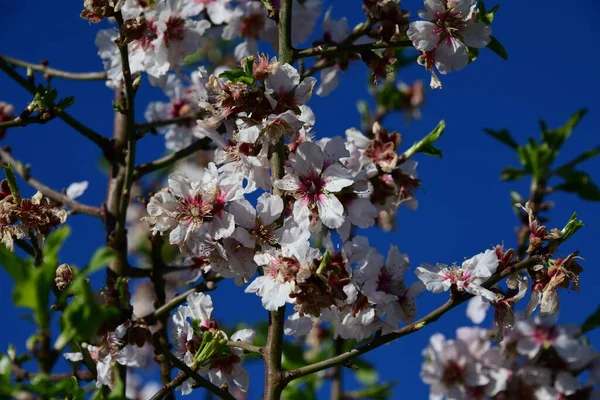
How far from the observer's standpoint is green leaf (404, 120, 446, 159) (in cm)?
307

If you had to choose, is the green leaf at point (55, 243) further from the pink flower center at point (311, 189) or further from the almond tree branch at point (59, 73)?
the almond tree branch at point (59, 73)

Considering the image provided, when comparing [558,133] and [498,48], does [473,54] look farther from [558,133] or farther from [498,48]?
[558,133]

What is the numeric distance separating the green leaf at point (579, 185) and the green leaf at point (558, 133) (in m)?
0.23

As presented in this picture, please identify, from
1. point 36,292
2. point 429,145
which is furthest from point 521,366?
point 36,292

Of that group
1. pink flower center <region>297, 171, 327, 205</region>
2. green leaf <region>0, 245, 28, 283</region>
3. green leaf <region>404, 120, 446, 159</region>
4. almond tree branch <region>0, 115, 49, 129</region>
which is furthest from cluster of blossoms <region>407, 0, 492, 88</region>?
green leaf <region>0, 245, 28, 283</region>

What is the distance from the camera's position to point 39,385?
1540mm

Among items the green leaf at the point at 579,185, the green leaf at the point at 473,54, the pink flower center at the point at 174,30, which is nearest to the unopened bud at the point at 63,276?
the pink flower center at the point at 174,30

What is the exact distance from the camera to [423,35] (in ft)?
8.89

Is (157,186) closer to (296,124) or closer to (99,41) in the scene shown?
(99,41)

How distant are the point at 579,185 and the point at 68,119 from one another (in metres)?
3.06

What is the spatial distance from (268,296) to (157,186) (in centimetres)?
423

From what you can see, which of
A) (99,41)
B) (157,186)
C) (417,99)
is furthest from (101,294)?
(417,99)

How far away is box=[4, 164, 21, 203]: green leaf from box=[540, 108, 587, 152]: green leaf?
3385 mm

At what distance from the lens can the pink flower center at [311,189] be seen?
2404mm
